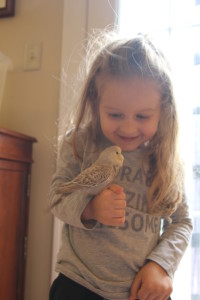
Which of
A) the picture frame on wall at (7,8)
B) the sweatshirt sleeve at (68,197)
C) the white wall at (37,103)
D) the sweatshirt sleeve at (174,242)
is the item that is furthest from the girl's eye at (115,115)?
the picture frame on wall at (7,8)

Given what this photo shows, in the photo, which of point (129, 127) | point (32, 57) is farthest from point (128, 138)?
point (32, 57)

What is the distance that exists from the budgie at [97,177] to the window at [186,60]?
0.45 meters

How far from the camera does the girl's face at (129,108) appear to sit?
1.74 feet

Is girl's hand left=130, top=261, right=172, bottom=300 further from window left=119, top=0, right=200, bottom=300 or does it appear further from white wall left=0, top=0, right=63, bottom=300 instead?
white wall left=0, top=0, right=63, bottom=300

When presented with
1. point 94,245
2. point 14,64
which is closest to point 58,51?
point 14,64

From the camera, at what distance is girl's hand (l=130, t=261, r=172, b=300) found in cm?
53

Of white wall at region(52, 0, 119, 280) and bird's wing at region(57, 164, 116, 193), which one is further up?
white wall at region(52, 0, 119, 280)

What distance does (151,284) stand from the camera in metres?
0.53

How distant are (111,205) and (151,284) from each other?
0.59 feet

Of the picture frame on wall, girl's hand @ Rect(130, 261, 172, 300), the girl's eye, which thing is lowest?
girl's hand @ Rect(130, 261, 172, 300)

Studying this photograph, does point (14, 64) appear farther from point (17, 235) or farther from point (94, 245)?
point (94, 245)

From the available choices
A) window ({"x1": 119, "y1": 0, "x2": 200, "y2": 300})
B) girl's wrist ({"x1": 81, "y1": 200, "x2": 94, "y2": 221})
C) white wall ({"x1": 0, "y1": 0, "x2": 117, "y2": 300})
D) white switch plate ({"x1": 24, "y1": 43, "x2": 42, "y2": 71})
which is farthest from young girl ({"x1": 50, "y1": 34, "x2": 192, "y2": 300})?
white switch plate ({"x1": 24, "y1": 43, "x2": 42, "y2": 71})

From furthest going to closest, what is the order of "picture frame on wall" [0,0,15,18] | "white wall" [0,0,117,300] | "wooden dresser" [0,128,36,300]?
1. "picture frame on wall" [0,0,15,18]
2. "white wall" [0,0,117,300]
3. "wooden dresser" [0,128,36,300]

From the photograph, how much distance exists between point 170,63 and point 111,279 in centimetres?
46
